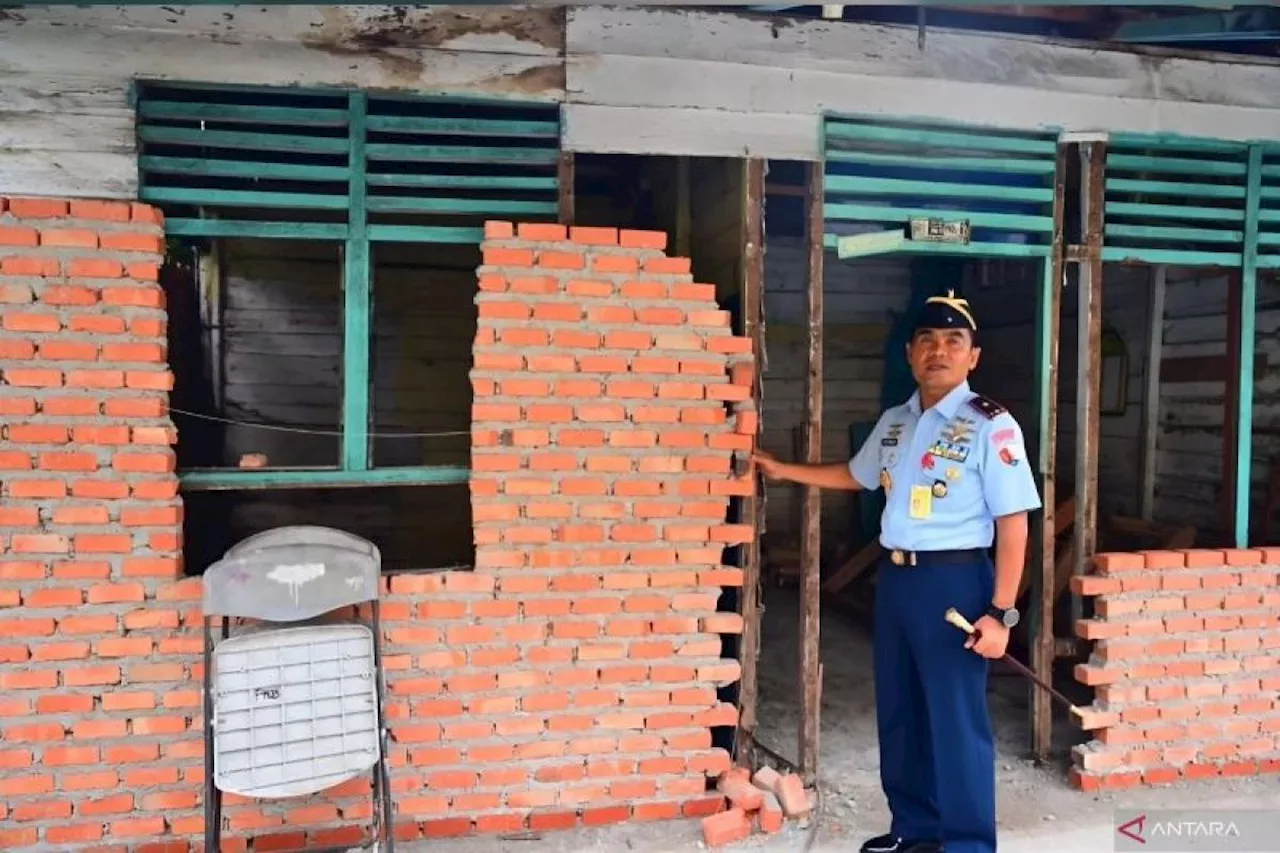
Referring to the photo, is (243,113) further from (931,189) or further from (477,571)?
(931,189)

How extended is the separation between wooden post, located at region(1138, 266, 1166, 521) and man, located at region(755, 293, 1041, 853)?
2.92 m

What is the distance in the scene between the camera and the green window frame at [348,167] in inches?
126

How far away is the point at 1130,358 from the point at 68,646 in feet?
20.1

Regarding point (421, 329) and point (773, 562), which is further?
point (773, 562)

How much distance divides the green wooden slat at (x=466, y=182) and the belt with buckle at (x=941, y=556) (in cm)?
199

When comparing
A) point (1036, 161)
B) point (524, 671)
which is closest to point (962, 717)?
point (524, 671)

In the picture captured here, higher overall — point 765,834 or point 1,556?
point 1,556

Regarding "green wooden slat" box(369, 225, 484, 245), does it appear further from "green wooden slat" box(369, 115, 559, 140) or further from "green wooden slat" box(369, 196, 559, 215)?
"green wooden slat" box(369, 115, 559, 140)

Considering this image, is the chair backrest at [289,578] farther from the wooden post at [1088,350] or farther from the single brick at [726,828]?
the wooden post at [1088,350]

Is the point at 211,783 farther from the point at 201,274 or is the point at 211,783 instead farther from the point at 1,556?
the point at 201,274

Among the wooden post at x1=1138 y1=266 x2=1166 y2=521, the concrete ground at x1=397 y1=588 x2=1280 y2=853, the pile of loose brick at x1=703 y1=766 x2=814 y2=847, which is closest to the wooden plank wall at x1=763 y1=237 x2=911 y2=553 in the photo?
the wooden post at x1=1138 y1=266 x2=1166 y2=521

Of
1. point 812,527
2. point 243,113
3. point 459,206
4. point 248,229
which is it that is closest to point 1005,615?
point 812,527

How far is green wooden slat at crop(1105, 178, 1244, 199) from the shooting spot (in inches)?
154

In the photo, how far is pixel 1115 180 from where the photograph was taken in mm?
3908
